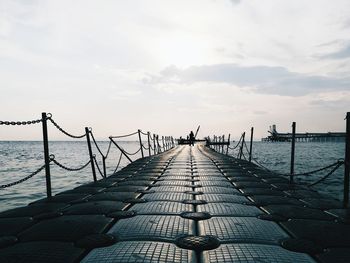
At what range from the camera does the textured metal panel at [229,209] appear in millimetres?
4480

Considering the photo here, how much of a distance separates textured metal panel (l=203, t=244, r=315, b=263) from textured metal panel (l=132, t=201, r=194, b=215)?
4.99 ft

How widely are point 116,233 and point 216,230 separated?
1125 mm

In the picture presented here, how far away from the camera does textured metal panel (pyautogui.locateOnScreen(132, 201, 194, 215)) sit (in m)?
4.52

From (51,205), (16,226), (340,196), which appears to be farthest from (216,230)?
(340,196)

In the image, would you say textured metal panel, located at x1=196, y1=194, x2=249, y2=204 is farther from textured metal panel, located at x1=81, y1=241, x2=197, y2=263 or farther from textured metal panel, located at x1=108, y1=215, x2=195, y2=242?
textured metal panel, located at x1=81, y1=241, x2=197, y2=263

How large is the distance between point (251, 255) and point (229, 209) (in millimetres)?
1848

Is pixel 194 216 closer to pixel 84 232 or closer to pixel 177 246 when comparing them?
pixel 177 246

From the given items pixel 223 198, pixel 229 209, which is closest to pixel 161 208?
pixel 229 209

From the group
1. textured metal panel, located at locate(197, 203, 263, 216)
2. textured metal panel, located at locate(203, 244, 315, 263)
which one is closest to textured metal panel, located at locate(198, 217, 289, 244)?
textured metal panel, located at locate(203, 244, 315, 263)

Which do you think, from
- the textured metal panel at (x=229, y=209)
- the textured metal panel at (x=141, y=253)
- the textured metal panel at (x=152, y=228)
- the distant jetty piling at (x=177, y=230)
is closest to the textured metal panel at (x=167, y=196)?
the distant jetty piling at (x=177, y=230)

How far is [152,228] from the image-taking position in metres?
3.66

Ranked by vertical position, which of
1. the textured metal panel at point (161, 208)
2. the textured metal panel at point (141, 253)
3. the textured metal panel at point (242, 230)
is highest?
the textured metal panel at point (141, 253)

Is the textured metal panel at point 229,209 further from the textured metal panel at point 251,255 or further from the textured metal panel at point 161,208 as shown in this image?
the textured metal panel at point 251,255

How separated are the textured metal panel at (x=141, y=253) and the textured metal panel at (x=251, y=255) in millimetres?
214
